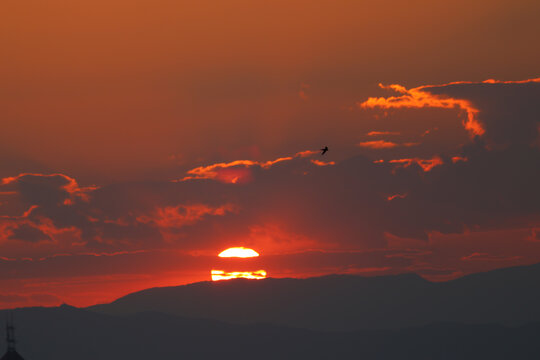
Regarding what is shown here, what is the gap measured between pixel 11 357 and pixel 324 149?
2710 inches

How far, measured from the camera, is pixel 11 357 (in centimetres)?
14975

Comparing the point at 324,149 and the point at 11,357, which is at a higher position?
the point at 324,149

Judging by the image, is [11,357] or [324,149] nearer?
[324,149]

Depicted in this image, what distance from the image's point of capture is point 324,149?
130 m
